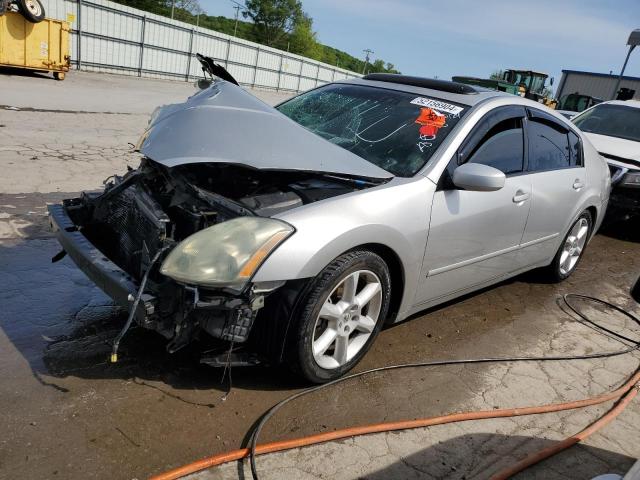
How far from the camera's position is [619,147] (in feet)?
24.3

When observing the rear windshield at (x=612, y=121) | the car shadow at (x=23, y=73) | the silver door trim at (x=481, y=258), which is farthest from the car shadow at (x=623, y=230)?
the car shadow at (x=23, y=73)

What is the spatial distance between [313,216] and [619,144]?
6.55 m

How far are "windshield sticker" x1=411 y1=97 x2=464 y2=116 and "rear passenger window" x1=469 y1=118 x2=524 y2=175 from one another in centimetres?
26

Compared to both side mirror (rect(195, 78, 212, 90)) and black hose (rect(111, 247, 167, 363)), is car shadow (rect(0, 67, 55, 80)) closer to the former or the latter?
side mirror (rect(195, 78, 212, 90))

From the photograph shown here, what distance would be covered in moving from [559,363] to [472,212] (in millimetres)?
1248

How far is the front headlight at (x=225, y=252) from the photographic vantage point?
2.43 meters

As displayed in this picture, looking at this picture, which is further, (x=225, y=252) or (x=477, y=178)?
(x=477, y=178)

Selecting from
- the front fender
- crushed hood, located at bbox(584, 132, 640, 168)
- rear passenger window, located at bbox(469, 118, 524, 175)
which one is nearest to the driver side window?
rear passenger window, located at bbox(469, 118, 524, 175)

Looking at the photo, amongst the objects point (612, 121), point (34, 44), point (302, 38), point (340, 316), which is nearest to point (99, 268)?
point (340, 316)

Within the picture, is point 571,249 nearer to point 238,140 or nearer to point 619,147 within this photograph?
point 619,147

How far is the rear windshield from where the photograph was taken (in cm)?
809

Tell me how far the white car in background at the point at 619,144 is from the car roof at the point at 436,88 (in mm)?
3693

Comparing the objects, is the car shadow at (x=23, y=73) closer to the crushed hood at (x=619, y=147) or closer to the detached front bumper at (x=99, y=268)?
the detached front bumper at (x=99, y=268)

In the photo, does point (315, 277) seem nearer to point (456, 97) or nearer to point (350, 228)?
point (350, 228)
